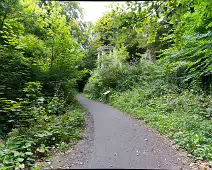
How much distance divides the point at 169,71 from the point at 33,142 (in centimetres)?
539

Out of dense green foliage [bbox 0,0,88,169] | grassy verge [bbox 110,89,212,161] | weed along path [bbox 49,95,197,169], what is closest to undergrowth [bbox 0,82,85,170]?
dense green foliage [bbox 0,0,88,169]

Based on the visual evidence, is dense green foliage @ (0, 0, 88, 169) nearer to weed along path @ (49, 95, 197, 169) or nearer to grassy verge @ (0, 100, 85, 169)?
grassy verge @ (0, 100, 85, 169)

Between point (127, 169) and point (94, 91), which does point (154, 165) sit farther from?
point (94, 91)

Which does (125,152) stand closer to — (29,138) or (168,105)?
(29,138)

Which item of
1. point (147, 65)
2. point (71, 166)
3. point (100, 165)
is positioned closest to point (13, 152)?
point (71, 166)

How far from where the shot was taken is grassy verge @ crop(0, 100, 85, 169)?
277 centimetres

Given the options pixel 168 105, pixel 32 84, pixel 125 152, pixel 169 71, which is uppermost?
pixel 169 71

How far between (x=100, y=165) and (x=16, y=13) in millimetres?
6565

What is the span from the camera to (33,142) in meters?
3.21

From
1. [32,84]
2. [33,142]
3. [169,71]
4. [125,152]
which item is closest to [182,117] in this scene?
[169,71]

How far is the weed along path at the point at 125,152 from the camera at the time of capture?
2.81 m

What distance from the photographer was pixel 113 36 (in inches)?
127

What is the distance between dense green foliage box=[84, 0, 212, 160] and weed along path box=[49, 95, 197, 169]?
1.31 feet

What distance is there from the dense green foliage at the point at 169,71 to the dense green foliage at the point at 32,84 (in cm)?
234
